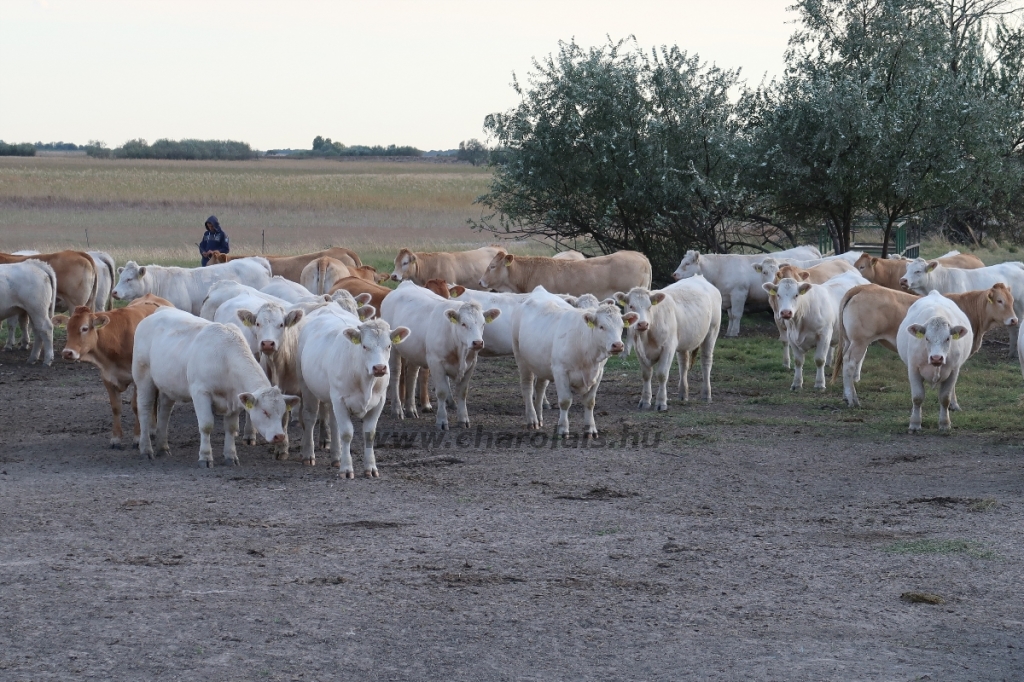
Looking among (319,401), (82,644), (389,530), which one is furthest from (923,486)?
(82,644)

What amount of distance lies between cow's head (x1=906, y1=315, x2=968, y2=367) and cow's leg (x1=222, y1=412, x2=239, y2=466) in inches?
271

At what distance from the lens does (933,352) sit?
464 inches

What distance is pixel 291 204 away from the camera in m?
63.8

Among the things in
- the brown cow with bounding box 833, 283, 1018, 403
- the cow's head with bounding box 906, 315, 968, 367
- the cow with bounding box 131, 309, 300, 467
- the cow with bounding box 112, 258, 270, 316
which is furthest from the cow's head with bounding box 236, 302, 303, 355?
the cow with bounding box 112, 258, 270, 316

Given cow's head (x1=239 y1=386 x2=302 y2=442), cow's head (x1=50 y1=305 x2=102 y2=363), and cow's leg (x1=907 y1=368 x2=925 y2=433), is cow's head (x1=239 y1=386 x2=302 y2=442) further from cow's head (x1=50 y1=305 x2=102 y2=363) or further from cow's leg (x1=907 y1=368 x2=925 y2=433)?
cow's leg (x1=907 y1=368 x2=925 y2=433)

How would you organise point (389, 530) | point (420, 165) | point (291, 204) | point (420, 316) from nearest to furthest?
point (389, 530), point (420, 316), point (291, 204), point (420, 165)

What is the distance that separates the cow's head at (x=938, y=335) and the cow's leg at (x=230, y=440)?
6.88 m

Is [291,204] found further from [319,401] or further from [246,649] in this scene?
[246,649]

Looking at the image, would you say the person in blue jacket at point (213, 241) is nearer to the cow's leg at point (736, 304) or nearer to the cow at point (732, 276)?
the cow at point (732, 276)

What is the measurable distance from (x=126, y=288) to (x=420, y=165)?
4365 inches

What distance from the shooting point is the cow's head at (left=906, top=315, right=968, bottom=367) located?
1180cm

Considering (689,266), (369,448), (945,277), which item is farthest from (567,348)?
(689,266)

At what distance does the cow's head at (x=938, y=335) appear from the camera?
1180cm

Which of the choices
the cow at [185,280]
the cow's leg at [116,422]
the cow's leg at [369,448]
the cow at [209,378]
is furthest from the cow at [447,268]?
the cow's leg at [369,448]
